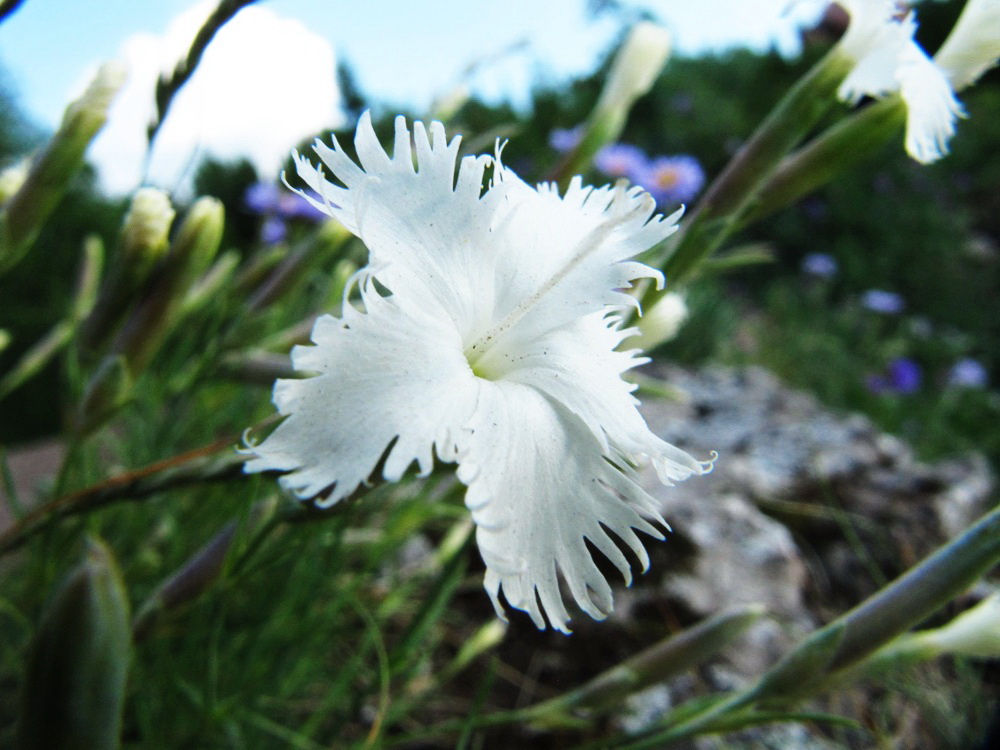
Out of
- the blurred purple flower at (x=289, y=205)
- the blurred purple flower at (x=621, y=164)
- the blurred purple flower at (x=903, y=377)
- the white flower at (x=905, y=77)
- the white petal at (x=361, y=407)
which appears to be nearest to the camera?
the white petal at (x=361, y=407)

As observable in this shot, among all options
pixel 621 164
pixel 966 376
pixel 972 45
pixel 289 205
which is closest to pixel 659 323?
pixel 972 45

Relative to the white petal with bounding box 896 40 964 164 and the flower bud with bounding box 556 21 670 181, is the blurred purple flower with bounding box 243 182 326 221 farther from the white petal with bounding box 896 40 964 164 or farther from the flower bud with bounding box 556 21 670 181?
the white petal with bounding box 896 40 964 164

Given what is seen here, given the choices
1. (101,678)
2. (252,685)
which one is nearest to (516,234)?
(101,678)

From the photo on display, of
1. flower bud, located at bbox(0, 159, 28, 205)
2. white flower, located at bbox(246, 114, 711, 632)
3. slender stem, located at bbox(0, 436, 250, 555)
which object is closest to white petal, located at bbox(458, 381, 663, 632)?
white flower, located at bbox(246, 114, 711, 632)

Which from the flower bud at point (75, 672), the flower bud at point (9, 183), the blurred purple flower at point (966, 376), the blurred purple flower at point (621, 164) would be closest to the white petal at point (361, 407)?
the flower bud at point (75, 672)

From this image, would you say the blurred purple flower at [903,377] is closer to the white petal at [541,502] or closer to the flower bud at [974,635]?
the flower bud at [974,635]

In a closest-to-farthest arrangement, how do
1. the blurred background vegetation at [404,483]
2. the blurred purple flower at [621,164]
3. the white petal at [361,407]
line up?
the white petal at [361,407] < the blurred background vegetation at [404,483] < the blurred purple flower at [621,164]

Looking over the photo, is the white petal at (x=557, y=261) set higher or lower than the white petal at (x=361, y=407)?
higher

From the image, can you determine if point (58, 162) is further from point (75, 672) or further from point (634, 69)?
point (634, 69)
